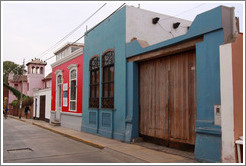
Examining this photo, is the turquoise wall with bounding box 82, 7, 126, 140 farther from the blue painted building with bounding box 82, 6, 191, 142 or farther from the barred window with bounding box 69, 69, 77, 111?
the barred window with bounding box 69, 69, 77, 111

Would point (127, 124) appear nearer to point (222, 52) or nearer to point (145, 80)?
point (145, 80)

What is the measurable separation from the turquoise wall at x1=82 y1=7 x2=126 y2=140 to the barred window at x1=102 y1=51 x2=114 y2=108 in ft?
0.94

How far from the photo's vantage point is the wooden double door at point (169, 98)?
291 inches

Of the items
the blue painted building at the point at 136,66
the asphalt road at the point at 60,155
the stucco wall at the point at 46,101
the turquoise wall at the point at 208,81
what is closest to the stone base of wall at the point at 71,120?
the blue painted building at the point at 136,66

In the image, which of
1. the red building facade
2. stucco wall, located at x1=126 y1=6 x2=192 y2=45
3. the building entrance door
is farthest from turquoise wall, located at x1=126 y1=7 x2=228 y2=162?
the building entrance door

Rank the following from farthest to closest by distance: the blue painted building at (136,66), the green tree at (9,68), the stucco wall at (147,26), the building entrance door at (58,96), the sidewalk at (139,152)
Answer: the green tree at (9,68)
the building entrance door at (58,96)
the stucco wall at (147,26)
the sidewalk at (139,152)
the blue painted building at (136,66)

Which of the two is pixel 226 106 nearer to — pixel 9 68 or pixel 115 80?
pixel 115 80

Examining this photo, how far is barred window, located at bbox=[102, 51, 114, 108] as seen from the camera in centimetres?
1116

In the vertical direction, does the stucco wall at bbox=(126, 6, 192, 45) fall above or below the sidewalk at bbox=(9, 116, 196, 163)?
above

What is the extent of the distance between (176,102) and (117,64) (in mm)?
3758

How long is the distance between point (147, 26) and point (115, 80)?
8.94 ft

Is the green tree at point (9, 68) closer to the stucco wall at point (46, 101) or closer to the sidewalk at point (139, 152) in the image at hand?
the stucco wall at point (46, 101)

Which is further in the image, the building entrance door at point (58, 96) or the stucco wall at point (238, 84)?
the building entrance door at point (58, 96)

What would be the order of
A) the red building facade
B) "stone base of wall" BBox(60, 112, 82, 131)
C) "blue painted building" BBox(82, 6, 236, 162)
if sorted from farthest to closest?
the red building facade → "stone base of wall" BBox(60, 112, 82, 131) → "blue painted building" BBox(82, 6, 236, 162)
